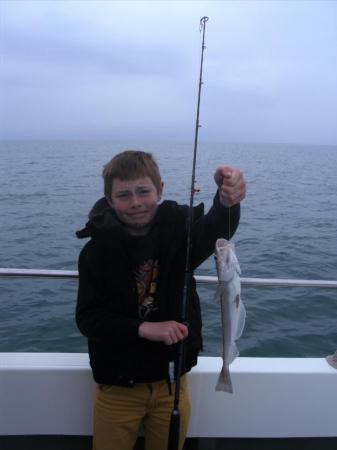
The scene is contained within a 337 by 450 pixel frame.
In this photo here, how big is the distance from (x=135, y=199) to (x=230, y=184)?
0.54 meters

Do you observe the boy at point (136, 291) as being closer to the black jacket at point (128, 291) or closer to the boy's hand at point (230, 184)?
the black jacket at point (128, 291)

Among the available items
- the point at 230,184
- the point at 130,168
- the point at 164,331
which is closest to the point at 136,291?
the point at 164,331

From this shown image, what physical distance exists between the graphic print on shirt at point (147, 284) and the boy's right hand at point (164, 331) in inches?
6.8

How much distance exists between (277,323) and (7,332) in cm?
382

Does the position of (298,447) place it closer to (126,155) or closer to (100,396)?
(100,396)

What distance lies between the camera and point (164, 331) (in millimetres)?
2121

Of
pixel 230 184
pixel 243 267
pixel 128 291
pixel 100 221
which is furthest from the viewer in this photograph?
pixel 243 267

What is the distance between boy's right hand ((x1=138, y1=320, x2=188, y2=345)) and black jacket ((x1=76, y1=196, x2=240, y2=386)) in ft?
0.16

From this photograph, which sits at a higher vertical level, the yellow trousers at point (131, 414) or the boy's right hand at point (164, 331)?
the boy's right hand at point (164, 331)

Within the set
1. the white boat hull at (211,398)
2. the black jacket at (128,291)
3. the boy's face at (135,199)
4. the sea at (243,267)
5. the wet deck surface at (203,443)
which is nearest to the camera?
the black jacket at (128,291)

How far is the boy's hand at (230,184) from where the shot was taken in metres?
2.06

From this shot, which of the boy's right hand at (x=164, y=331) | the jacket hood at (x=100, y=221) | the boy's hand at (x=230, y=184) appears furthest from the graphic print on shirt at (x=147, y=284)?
the boy's hand at (x=230, y=184)

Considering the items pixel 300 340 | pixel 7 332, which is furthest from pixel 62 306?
pixel 300 340

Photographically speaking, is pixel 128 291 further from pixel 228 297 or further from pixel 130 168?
pixel 130 168
